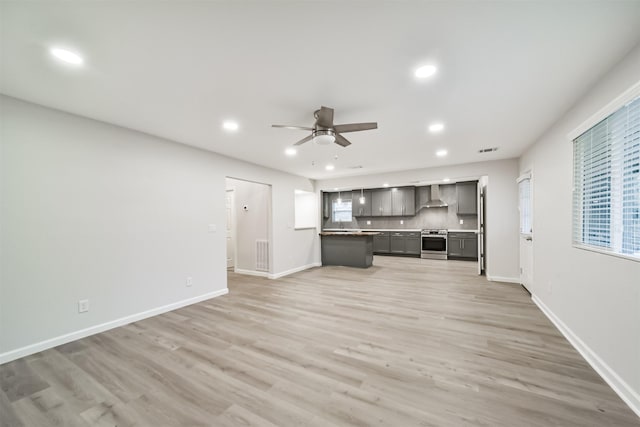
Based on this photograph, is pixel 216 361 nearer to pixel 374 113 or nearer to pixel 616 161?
pixel 374 113

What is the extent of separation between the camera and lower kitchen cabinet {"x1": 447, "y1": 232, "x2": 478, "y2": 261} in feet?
24.6

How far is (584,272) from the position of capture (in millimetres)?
2348

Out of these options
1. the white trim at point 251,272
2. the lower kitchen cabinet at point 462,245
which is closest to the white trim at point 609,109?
the white trim at point 251,272

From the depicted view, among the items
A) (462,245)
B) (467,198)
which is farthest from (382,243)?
(467,198)

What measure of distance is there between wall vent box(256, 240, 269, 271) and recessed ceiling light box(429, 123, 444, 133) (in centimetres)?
402

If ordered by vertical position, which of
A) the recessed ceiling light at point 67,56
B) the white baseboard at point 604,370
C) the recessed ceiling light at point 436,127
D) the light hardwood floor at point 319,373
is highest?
the recessed ceiling light at point 67,56

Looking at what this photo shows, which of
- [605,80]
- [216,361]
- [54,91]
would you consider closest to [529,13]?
[605,80]

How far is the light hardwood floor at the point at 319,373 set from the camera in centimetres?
164

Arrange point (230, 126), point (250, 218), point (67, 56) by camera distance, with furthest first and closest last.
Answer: point (250, 218) < point (230, 126) < point (67, 56)

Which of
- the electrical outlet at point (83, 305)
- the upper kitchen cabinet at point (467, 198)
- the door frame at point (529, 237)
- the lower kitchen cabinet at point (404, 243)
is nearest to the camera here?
the electrical outlet at point (83, 305)

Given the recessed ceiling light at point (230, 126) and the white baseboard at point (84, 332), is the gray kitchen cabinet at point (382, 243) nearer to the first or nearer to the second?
the white baseboard at point (84, 332)

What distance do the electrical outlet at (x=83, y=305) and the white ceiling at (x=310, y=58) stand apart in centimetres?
205

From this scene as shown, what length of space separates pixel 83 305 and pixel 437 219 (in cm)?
873

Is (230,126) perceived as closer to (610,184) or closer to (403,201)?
(610,184)
